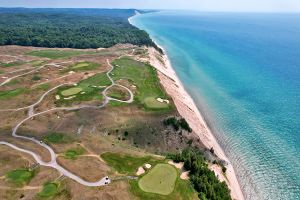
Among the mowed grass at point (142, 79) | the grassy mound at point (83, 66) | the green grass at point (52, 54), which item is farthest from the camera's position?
the green grass at point (52, 54)

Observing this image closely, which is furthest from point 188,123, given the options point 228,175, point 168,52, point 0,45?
point 0,45

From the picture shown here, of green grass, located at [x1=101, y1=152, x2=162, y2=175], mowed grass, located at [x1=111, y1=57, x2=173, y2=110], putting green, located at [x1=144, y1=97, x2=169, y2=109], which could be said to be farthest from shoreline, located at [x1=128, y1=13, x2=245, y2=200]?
green grass, located at [x1=101, y1=152, x2=162, y2=175]

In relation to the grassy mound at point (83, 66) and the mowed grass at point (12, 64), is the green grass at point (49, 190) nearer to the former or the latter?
the grassy mound at point (83, 66)

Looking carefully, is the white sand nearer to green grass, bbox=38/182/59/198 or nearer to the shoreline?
the shoreline

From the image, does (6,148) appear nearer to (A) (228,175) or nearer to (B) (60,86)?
(B) (60,86)

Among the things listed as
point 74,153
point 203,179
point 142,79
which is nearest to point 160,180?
point 203,179

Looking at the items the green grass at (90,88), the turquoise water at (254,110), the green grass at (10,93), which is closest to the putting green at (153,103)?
the green grass at (90,88)

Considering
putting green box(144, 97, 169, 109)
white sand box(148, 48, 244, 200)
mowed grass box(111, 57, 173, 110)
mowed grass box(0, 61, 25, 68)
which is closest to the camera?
→ white sand box(148, 48, 244, 200)
